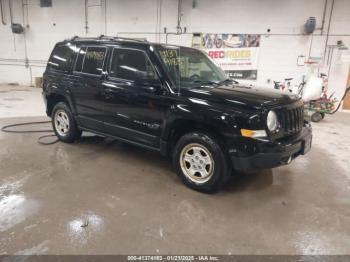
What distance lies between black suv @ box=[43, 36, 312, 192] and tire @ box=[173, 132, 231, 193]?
1cm

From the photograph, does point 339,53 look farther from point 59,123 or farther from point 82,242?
point 82,242

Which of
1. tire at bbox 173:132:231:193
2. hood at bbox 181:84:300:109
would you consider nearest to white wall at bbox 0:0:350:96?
hood at bbox 181:84:300:109

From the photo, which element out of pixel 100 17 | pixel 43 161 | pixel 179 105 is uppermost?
pixel 100 17

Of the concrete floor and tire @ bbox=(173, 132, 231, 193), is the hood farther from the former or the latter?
the concrete floor

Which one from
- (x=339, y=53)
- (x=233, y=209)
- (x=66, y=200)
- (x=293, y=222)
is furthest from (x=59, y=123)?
(x=339, y=53)

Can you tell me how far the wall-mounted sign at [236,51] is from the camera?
8.48 meters

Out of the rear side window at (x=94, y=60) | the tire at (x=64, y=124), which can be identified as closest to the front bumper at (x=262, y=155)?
the rear side window at (x=94, y=60)

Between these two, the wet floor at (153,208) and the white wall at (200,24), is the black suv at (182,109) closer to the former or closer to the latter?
the wet floor at (153,208)

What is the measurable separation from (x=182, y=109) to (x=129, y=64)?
1014mm

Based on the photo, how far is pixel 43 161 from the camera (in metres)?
3.67

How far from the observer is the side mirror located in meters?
3.03

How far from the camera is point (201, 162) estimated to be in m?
2.92

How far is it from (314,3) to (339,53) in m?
1.59

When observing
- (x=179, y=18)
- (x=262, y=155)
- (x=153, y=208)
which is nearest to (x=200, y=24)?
(x=179, y=18)
